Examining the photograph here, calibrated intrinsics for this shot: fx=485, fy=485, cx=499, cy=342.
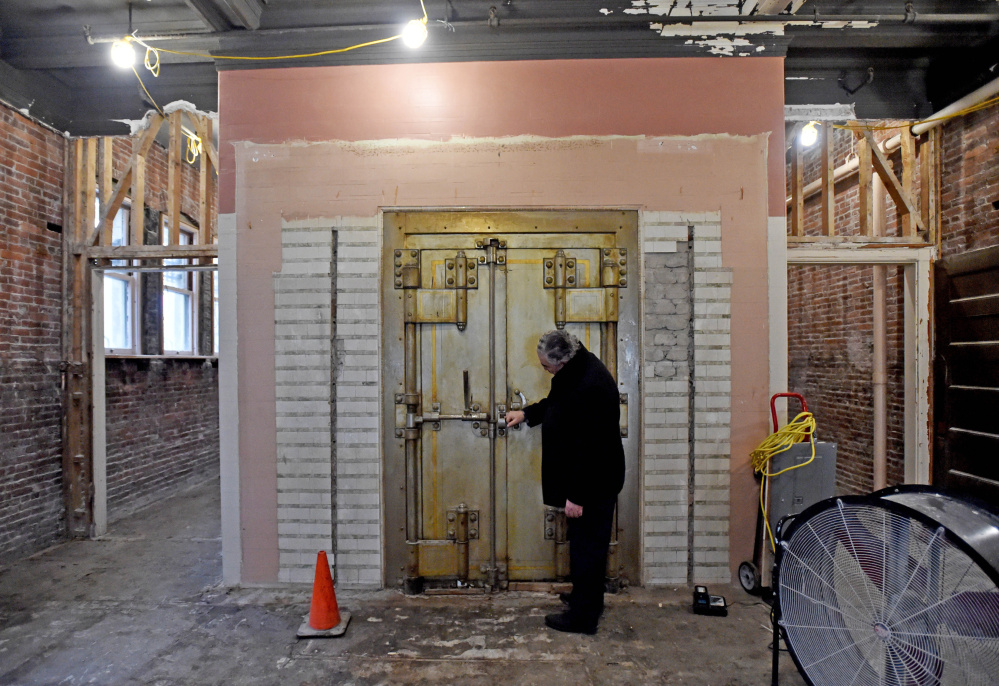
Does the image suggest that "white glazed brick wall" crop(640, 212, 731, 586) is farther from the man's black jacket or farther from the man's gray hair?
the man's gray hair

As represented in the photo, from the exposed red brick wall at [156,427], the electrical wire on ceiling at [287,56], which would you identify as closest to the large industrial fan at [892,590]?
the electrical wire on ceiling at [287,56]

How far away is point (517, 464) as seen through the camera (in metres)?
3.55

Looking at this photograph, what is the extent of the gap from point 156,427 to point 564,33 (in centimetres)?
613

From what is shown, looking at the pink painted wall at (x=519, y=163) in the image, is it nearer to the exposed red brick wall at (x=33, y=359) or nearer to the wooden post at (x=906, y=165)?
the wooden post at (x=906, y=165)

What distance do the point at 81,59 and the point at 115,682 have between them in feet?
15.6

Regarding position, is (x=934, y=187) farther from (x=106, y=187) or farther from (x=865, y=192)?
(x=106, y=187)

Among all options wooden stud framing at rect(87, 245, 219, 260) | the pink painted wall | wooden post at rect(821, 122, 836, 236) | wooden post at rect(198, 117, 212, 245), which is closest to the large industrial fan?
the pink painted wall

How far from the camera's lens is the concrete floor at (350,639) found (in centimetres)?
265

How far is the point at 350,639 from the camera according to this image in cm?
295

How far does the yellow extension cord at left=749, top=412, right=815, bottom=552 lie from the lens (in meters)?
3.25

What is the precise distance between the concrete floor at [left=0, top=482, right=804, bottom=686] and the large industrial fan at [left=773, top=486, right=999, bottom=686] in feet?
2.00

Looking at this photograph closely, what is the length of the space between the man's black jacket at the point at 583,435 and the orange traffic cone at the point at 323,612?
4.86ft

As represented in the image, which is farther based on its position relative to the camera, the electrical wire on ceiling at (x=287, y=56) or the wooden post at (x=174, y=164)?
the wooden post at (x=174, y=164)

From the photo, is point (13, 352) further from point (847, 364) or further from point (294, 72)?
point (847, 364)
